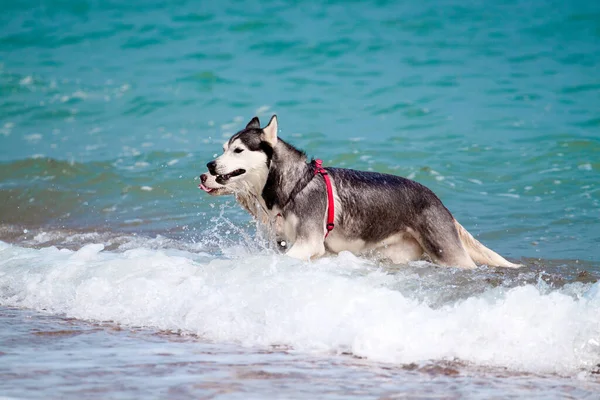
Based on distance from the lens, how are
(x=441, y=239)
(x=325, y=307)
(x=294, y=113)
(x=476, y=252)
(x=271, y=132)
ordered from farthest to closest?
(x=294, y=113), (x=476, y=252), (x=441, y=239), (x=271, y=132), (x=325, y=307)

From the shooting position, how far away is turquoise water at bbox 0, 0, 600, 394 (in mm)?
10354

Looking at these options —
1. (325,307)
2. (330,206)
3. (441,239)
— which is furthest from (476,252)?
(325,307)

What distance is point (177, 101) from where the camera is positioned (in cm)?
1975

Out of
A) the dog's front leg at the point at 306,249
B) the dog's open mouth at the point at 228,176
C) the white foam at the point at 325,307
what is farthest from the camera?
the dog's open mouth at the point at 228,176

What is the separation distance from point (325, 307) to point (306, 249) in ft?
5.66

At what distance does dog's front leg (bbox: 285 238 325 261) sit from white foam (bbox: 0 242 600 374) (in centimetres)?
14

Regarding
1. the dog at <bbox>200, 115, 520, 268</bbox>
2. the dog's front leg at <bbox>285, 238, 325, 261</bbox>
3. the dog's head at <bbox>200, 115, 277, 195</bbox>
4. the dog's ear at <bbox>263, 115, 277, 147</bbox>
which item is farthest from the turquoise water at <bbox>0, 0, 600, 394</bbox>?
the dog's ear at <bbox>263, 115, 277, 147</bbox>

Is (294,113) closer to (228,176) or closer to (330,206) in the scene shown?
(330,206)

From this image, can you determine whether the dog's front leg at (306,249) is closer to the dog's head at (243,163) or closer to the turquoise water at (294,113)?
the turquoise water at (294,113)

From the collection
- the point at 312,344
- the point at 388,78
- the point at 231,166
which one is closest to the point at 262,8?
the point at 388,78

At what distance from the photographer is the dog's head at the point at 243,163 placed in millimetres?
7500

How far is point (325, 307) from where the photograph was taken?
579cm

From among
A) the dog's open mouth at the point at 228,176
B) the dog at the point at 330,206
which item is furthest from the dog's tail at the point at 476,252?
the dog's open mouth at the point at 228,176

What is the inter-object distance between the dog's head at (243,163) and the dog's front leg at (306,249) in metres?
0.65
